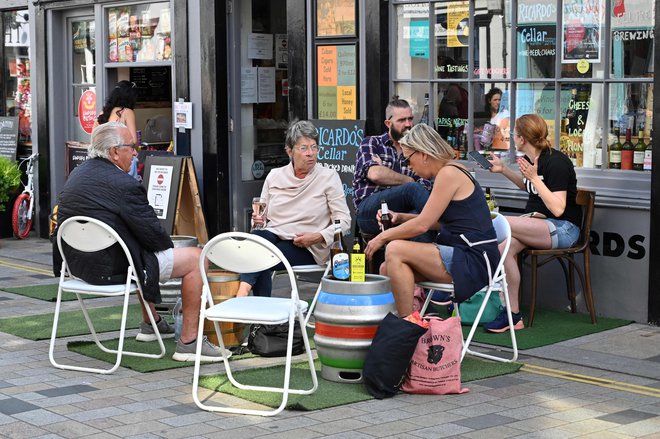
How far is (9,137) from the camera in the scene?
14062mm

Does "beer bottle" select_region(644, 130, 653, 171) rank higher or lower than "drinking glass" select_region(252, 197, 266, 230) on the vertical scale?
higher

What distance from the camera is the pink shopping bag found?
239 inches

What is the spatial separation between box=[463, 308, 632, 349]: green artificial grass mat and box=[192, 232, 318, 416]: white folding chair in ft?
6.24

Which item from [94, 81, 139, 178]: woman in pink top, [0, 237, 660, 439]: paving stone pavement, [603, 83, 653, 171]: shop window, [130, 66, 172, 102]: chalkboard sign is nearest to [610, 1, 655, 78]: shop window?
[603, 83, 653, 171]: shop window

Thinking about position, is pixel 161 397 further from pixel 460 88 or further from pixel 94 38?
pixel 94 38

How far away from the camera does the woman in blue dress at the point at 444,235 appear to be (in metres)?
6.61

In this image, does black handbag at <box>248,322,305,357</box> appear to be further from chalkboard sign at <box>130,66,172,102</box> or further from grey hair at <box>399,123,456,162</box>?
chalkboard sign at <box>130,66,172,102</box>

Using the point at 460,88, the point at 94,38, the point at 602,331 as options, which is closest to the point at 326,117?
the point at 460,88

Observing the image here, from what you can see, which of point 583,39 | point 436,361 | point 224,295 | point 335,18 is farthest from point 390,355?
point 335,18

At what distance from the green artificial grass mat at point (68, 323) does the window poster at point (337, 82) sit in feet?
8.23

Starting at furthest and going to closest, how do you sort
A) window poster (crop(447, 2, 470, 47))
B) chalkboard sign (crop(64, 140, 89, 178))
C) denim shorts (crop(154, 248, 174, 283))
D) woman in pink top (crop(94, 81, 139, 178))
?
chalkboard sign (crop(64, 140, 89, 178)), woman in pink top (crop(94, 81, 139, 178)), window poster (crop(447, 2, 470, 47)), denim shorts (crop(154, 248, 174, 283))

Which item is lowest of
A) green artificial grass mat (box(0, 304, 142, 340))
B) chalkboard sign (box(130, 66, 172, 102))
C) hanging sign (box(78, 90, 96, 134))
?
green artificial grass mat (box(0, 304, 142, 340))

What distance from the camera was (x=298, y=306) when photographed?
6066mm

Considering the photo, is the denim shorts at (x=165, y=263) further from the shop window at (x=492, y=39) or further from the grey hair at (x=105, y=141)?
the shop window at (x=492, y=39)
